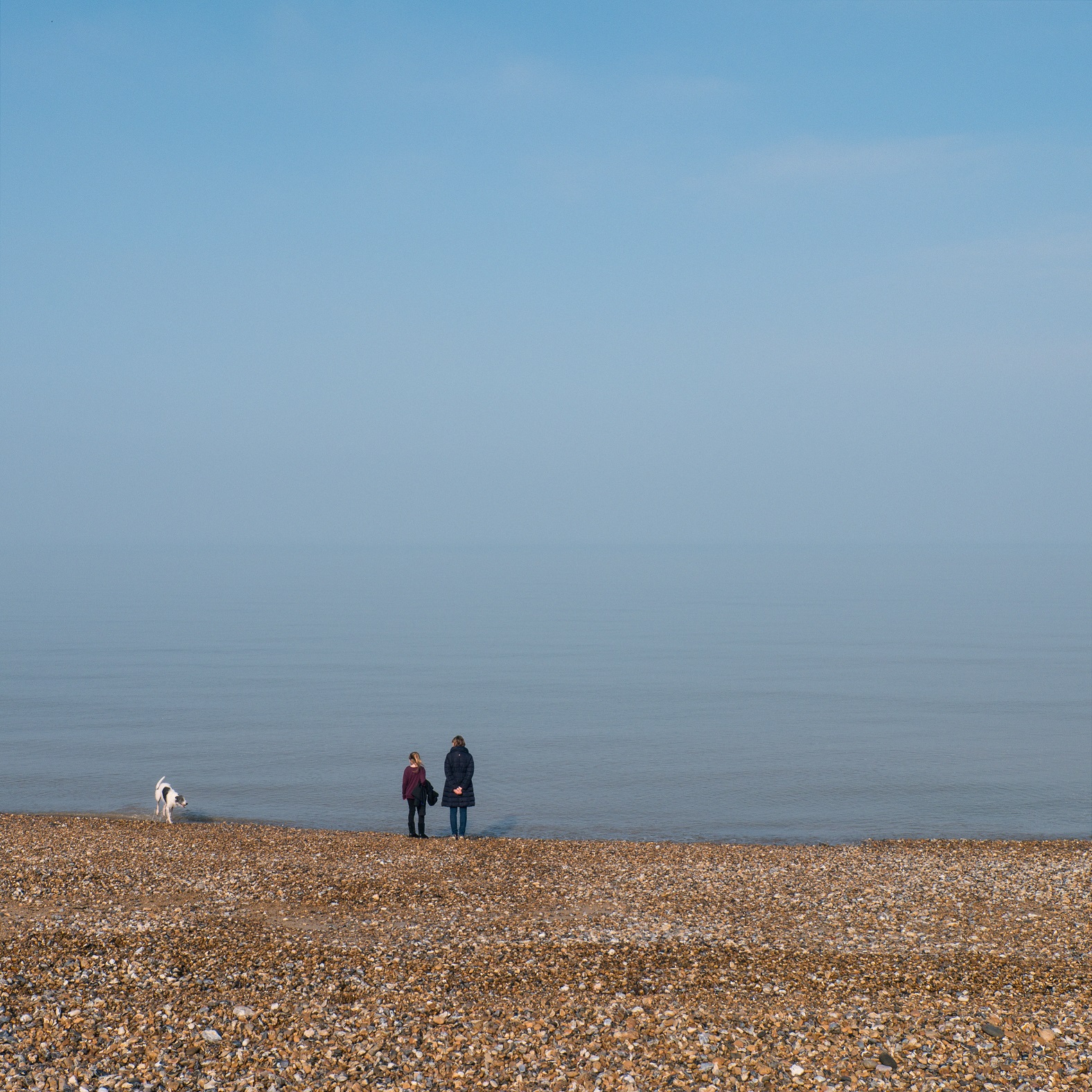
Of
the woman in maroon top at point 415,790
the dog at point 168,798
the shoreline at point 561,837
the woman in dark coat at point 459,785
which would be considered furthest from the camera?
the dog at point 168,798

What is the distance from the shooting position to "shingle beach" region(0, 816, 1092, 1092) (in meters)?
11.3

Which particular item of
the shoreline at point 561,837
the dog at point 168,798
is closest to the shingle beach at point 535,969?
the shoreline at point 561,837

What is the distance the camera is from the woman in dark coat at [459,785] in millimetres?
23719

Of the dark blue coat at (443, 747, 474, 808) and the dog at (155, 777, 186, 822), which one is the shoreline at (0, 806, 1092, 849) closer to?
the dog at (155, 777, 186, 822)

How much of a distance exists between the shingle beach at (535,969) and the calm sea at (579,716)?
8106mm

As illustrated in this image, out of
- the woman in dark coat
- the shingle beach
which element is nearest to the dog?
the shingle beach

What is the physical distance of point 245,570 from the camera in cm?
18762

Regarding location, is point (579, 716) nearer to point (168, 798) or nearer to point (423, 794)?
point (168, 798)

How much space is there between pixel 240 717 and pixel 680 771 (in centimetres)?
1931

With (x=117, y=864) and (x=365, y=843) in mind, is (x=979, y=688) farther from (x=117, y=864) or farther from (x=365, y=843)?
(x=117, y=864)

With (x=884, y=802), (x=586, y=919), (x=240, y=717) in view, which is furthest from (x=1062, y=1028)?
(x=240, y=717)

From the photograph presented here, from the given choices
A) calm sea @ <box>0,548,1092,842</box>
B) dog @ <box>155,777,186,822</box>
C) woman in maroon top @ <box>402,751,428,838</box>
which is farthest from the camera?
calm sea @ <box>0,548,1092,842</box>

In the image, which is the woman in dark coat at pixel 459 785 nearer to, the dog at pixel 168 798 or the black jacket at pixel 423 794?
the black jacket at pixel 423 794

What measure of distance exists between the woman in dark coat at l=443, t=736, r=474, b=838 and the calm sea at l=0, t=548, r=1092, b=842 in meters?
3.29
